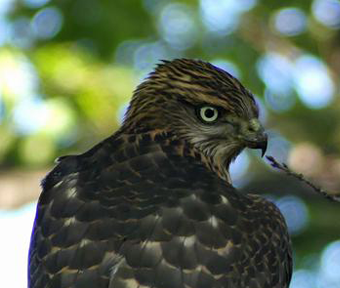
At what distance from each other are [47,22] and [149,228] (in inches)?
217

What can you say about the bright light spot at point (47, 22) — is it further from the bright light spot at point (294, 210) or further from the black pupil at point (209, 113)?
the black pupil at point (209, 113)

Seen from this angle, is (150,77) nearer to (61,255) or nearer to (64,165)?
(64,165)

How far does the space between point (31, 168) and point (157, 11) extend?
6.39 feet

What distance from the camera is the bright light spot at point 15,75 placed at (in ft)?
39.1

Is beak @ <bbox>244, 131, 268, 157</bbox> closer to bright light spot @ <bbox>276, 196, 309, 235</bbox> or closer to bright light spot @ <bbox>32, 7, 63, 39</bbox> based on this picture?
bright light spot @ <bbox>276, 196, 309, 235</bbox>

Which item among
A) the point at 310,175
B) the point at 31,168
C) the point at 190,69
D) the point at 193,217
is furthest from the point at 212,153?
the point at 31,168

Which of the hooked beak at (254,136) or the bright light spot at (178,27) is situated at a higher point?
the bright light spot at (178,27)

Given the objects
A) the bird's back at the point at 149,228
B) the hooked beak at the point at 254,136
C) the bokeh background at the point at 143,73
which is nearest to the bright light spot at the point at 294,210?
the bokeh background at the point at 143,73

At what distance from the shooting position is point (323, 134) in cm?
1269

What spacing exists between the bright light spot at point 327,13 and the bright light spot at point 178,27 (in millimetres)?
1280

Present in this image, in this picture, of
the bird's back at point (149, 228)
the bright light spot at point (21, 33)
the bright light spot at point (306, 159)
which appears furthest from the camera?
the bright light spot at point (21, 33)

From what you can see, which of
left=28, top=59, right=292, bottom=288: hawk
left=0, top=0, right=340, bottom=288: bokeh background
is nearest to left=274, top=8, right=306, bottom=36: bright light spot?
left=0, top=0, right=340, bottom=288: bokeh background

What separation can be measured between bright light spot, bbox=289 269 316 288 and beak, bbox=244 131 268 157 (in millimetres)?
4435

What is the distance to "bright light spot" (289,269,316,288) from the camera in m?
12.3
